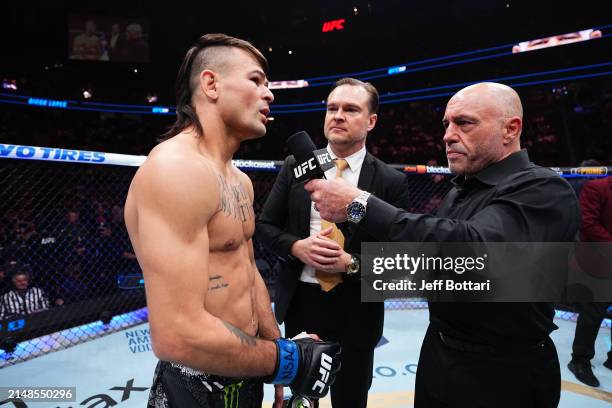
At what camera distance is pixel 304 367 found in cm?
110

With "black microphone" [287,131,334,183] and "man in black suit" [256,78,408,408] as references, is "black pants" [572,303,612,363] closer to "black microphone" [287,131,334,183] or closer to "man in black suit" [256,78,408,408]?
"man in black suit" [256,78,408,408]

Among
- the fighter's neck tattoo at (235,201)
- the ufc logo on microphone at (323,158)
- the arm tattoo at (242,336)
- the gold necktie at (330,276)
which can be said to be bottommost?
the arm tattoo at (242,336)

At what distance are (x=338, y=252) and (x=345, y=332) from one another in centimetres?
43

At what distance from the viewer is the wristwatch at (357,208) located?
1.32 meters

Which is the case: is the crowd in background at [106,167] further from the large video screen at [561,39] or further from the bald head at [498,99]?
the bald head at [498,99]

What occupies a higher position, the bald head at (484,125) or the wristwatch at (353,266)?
the bald head at (484,125)

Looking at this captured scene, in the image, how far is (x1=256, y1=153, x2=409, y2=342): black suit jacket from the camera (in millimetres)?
1786

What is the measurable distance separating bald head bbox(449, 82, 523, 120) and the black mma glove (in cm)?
107

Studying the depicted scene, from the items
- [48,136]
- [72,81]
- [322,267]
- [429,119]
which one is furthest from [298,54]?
[322,267]

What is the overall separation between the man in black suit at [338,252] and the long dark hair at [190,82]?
71 centimetres

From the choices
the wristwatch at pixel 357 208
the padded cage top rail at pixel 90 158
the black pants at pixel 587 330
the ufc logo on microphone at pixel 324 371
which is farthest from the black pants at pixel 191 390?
the black pants at pixel 587 330

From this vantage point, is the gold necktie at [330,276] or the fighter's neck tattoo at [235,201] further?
the gold necktie at [330,276]

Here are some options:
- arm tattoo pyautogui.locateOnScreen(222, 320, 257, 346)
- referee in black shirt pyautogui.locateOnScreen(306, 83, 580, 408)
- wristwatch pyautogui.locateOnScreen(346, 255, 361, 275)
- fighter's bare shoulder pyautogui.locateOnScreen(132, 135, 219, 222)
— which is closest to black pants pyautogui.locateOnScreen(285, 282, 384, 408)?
wristwatch pyautogui.locateOnScreen(346, 255, 361, 275)

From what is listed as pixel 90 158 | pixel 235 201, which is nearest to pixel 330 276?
pixel 235 201
